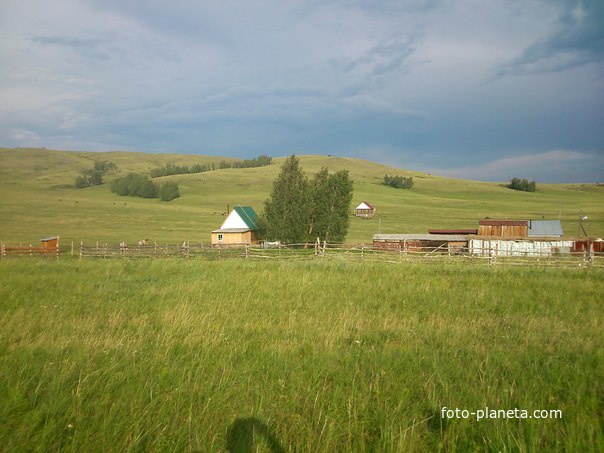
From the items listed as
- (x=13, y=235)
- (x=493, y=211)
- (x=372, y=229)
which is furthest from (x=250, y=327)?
(x=493, y=211)

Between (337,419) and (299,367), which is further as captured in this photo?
(299,367)

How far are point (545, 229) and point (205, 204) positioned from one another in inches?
2730

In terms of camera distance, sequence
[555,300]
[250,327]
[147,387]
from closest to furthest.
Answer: [147,387] → [250,327] → [555,300]

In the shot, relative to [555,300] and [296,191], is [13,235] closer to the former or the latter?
[296,191]

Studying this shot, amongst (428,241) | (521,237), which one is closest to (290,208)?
(428,241)

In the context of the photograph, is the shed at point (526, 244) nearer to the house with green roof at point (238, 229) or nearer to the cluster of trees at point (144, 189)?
the house with green roof at point (238, 229)

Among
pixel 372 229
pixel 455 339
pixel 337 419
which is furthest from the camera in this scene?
pixel 372 229

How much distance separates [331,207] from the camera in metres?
47.4

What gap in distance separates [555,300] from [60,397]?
35.9ft

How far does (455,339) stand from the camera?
6.47 meters

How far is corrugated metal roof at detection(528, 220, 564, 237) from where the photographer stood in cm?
4745

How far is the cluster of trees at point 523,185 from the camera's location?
13362cm

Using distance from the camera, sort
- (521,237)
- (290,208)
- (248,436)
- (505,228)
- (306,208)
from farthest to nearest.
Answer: (505,228) < (521,237) < (290,208) < (306,208) < (248,436)

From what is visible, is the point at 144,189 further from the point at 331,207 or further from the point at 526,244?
the point at 526,244
